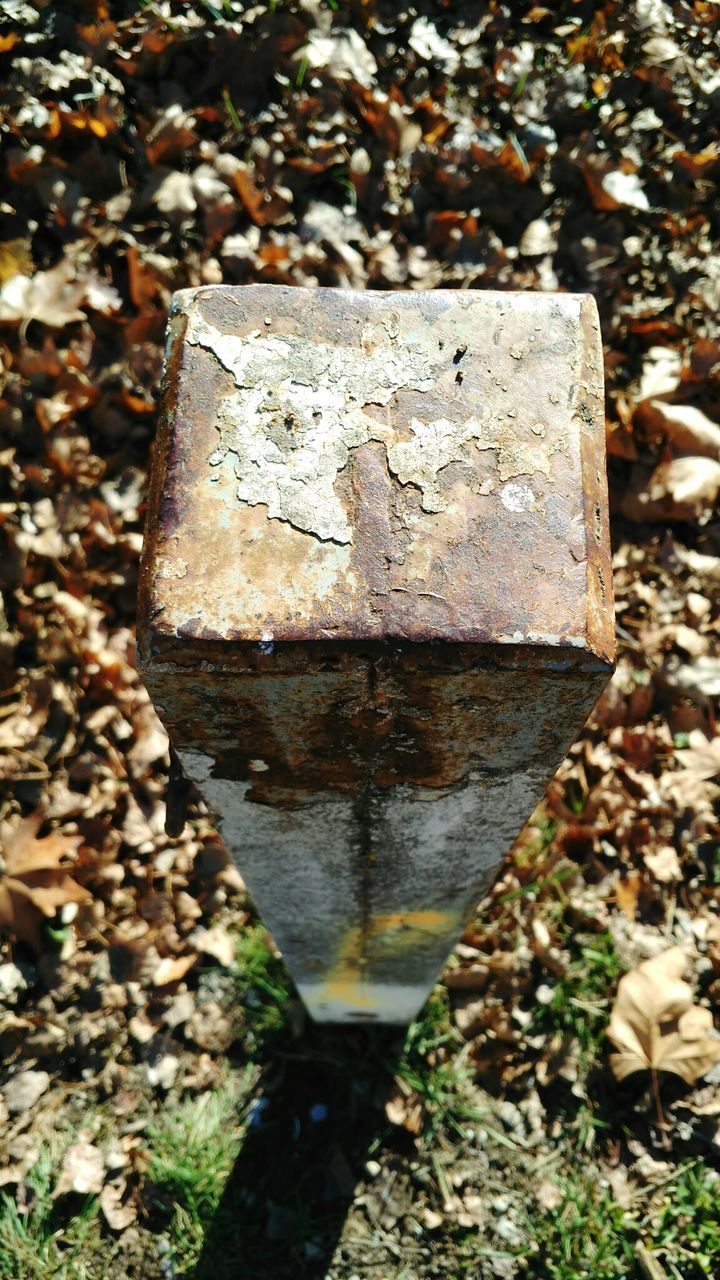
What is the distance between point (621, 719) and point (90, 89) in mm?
2700

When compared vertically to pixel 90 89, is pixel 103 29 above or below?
above

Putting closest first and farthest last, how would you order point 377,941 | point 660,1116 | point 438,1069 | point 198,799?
1. point 377,941
2. point 660,1116
3. point 438,1069
4. point 198,799

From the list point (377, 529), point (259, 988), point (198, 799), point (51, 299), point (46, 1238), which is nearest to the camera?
point (377, 529)

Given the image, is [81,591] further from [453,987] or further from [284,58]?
[284,58]

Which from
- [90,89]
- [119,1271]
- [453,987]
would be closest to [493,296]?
[453,987]

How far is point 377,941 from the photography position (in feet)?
4.99

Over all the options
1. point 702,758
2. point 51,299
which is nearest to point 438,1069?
point 702,758

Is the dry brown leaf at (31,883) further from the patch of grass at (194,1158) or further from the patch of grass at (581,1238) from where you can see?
the patch of grass at (581,1238)

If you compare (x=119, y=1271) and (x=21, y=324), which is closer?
(x=119, y=1271)

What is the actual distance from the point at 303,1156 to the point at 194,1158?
0.27 meters

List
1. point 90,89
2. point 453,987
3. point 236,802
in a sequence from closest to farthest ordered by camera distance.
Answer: point 236,802 < point 453,987 < point 90,89

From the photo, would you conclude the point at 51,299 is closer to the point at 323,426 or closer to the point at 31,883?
the point at 31,883

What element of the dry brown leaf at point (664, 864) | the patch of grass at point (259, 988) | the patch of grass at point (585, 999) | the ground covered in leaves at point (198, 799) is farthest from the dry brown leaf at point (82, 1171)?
the dry brown leaf at point (664, 864)

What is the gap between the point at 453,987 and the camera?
2092 millimetres
